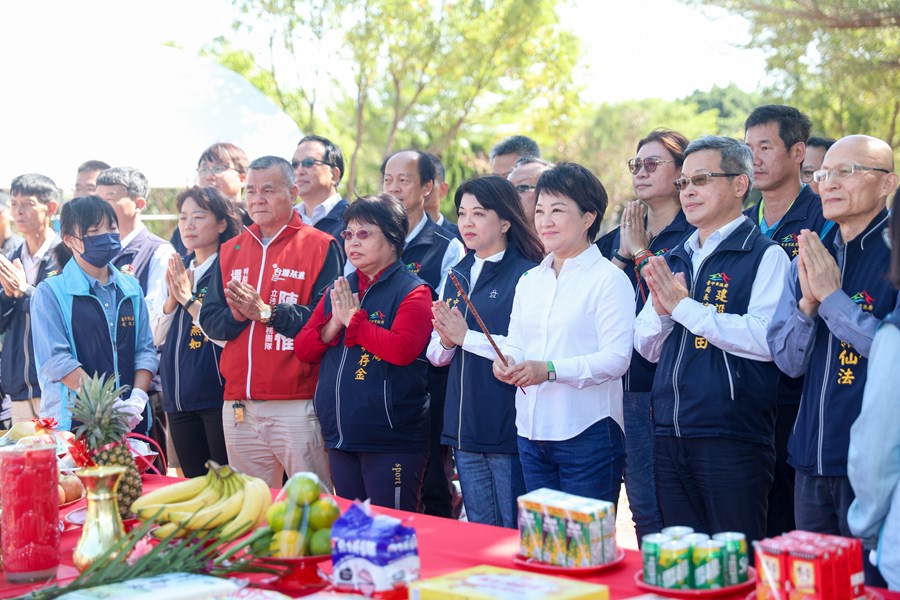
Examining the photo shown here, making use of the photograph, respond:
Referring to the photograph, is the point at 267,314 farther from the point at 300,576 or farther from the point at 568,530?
the point at 568,530

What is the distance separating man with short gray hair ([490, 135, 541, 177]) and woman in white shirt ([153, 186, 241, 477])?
5.37 feet

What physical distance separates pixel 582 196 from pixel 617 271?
1.05 ft

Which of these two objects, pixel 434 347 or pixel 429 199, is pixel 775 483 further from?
pixel 429 199

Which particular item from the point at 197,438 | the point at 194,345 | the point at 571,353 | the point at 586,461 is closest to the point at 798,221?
the point at 571,353

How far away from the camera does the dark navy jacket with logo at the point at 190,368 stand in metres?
4.52

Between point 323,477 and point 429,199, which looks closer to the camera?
point 323,477

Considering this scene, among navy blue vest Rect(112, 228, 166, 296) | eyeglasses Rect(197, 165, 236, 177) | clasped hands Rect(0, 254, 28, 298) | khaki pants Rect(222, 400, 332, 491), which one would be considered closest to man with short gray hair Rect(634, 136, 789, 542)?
khaki pants Rect(222, 400, 332, 491)

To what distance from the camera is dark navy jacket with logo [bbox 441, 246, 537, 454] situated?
11.9 ft

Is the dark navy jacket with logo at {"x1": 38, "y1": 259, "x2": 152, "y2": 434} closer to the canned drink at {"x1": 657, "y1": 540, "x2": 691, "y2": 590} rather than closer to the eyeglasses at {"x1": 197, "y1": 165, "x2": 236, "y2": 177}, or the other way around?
the eyeglasses at {"x1": 197, "y1": 165, "x2": 236, "y2": 177}

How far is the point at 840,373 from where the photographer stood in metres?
2.82

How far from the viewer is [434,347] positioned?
381 cm

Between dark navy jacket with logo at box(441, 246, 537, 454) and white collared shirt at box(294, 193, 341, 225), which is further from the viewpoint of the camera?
white collared shirt at box(294, 193, 341, 225)

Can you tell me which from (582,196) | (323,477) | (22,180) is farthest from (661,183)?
(22,180)

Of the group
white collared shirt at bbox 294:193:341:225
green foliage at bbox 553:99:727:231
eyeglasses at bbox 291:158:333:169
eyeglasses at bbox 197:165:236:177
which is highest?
A: green foliage at bbox 553:99:727:231
